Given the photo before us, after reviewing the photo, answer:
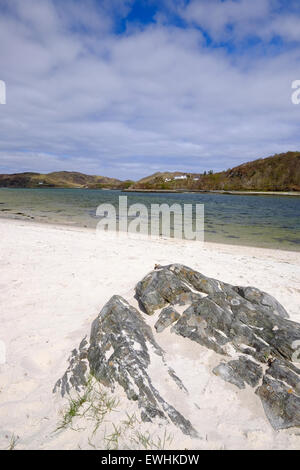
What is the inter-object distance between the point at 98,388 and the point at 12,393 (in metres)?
1.18

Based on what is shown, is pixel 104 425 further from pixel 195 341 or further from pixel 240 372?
pixel 240 372

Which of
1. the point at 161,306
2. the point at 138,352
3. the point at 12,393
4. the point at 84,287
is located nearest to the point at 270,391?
the point at 138,352

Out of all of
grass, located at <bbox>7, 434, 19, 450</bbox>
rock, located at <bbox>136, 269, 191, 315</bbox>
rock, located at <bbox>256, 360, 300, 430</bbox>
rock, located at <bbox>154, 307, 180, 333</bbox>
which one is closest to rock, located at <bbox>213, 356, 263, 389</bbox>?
rock, located at <bbox>256, 360, 300, 430</bbox>

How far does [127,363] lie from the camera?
3.16 metres

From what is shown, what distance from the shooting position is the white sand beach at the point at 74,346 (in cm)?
256

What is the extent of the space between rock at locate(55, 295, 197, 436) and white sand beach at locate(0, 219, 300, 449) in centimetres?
14

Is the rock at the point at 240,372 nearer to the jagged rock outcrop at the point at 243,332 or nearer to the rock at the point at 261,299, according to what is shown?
the jagged rock outcrop at the point at 243,332

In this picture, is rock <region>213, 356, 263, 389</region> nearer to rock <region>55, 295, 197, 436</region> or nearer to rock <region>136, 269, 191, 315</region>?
rock <region>55, 295, 197, 436</region>

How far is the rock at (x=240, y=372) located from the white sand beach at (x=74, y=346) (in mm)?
88

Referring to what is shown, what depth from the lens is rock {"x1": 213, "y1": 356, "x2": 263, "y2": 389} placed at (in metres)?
3.20

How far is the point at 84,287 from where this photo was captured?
20.6ft

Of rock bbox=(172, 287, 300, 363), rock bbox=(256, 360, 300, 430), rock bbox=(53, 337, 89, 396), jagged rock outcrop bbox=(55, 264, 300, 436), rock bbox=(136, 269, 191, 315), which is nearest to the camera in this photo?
rock bbox=(256, 360, 300, 430)
